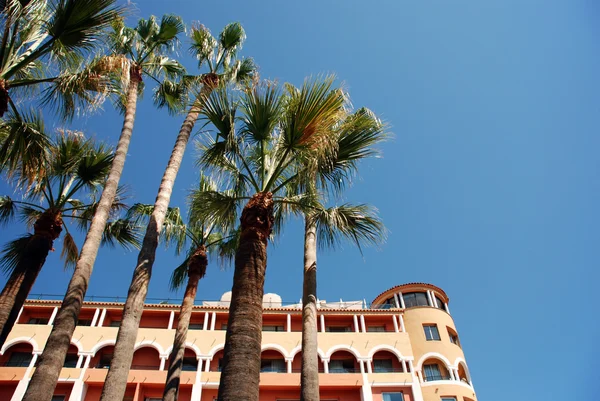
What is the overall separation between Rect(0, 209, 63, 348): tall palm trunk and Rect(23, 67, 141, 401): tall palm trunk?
226 cm

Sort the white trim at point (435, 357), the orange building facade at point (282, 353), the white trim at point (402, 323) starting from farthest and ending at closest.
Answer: the white trim at point (402, 323) < the white trim at point (435, 357) < the orange building facade at point (282, 353)

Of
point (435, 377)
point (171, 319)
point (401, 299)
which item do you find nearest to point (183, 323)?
point (171, 319)

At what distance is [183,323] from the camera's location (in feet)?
41.8

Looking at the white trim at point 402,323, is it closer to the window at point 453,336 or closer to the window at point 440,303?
the window at point 453,336

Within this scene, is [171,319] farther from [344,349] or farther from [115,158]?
[115,158]

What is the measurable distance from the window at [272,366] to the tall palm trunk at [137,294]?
19.1 meters

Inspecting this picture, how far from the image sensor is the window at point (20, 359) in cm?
2408

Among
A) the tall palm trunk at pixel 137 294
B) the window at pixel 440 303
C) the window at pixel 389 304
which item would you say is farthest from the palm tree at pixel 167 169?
the window at pixel 440 303

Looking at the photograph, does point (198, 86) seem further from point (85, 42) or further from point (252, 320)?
point (252, 320)

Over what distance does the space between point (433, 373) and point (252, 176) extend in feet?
74.7

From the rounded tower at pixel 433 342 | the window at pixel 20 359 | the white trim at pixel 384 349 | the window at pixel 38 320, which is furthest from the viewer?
the window at pixel 38 320

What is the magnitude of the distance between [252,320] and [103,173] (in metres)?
8.96

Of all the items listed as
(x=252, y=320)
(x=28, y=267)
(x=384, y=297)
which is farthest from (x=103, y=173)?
(x=384, y=297)

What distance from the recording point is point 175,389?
1107 centimetres
